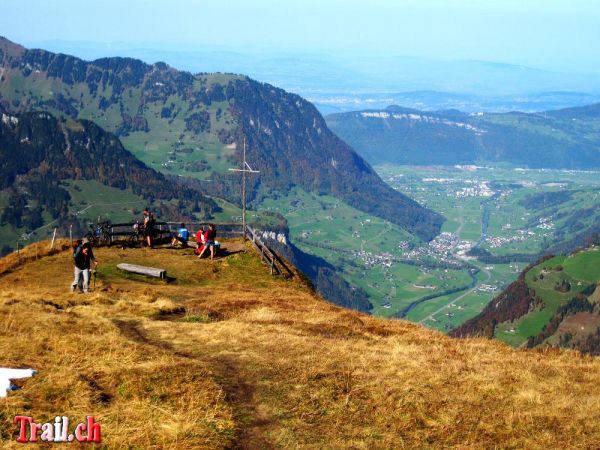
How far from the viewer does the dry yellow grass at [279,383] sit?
18234 millimetres

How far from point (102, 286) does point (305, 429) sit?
27810 millimetres

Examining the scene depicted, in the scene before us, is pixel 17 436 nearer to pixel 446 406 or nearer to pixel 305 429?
pixel 305 429

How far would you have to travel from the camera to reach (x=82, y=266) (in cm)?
3872

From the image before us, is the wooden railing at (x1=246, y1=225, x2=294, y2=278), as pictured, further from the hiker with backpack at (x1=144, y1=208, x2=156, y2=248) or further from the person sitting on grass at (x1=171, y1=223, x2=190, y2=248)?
the hiker with backpack at (x1=144, y1=208, x2=156, y2=248)

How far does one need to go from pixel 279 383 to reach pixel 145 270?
28519 mm

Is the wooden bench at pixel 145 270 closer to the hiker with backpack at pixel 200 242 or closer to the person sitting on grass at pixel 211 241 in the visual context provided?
the person sitting on grass at pixel 211 241

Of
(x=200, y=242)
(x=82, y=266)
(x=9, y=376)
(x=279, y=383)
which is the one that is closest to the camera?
(x=9, y=376)

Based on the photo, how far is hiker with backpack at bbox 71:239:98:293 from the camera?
38.1 m

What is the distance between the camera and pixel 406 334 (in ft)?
114

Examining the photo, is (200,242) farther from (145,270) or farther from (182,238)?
(145,270)

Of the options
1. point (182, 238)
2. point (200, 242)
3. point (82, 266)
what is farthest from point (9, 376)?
Answer: point (182, 238)

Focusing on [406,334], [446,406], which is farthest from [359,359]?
[406,334]

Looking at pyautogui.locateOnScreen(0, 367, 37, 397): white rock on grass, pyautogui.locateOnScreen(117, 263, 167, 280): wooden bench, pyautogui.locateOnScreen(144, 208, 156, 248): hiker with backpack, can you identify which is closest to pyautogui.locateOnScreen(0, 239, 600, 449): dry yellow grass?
pyautogui.locateOnScreen(0, 367, 37, 397): white rock on grass

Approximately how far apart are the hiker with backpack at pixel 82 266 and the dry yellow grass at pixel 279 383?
11.7ft
